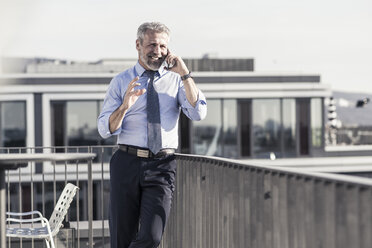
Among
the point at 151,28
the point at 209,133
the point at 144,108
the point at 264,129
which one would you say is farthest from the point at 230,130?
the point at 151,28

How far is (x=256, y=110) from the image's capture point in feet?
134

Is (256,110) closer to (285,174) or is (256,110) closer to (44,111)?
(44,111)

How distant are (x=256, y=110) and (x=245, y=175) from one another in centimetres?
3614

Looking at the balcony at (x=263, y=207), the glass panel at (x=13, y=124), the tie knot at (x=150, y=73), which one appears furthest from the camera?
the glass panel at (x=13, y=124)

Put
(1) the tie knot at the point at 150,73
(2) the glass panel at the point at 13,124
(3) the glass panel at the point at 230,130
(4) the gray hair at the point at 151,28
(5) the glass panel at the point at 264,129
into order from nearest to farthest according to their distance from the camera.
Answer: (4) the gray hair at the point at 151,28
(1) the tie knot at the point at 150,73
(2) the glass panel at the point at 13,124
(3) the glass panel at the point at 230,130
(5) the glass panel at the point at 264,129

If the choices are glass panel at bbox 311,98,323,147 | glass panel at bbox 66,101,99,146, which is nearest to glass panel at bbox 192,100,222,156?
glass panel at bbox 66,101,99,146

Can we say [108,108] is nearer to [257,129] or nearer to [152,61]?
[152,61]

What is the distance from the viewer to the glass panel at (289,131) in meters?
40.8

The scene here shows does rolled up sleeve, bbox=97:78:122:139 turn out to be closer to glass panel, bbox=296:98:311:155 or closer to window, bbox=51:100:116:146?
window, bbox=51:100:116:146

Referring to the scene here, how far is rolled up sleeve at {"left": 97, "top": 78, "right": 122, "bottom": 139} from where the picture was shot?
5305 mm

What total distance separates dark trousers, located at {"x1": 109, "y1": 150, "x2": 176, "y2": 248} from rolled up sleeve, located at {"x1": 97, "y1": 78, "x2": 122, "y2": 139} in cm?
23

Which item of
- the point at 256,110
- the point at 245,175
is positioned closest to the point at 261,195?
the point at 245,175

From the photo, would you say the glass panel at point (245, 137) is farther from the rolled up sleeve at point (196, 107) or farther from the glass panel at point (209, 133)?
the rolled up sleeve at point (196, 107)

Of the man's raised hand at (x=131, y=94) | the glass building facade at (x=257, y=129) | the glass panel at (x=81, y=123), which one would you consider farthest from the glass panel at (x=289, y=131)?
the man's raised hand at (x=131, y=94)
